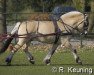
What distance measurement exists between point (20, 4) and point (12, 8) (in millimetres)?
1195

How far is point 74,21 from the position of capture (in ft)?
47.4

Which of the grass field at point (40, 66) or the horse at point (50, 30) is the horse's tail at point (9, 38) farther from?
the grass field at point (40, 66)

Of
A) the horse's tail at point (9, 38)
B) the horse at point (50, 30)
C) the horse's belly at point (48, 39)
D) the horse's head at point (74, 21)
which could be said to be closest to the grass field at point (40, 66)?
the horse at point (50, 30)

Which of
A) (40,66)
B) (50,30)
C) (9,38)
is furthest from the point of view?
(9,38)

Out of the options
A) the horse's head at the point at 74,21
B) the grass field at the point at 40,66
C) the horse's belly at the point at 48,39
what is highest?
the horse's head at the point at 74,21

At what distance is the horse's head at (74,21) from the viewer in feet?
47.2

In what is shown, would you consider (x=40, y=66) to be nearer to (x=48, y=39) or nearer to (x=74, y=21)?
(x=48, y=39)

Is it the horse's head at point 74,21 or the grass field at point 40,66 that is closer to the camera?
the grass field at point 40,66

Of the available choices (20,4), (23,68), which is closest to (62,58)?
(23,68)

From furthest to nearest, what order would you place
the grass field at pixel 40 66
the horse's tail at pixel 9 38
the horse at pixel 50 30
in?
the horse's tail at pixel 9 38
the horse at pixel 50 30
the grass field at pixel 40 66

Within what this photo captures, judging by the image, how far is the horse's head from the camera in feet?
47.2

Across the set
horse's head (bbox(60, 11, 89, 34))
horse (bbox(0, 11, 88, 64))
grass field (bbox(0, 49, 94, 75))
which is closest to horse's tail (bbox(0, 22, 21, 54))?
horse (bbox(0, 11, 88, 64))

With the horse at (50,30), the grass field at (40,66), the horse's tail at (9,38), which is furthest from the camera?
the horse's tail at (9,38)

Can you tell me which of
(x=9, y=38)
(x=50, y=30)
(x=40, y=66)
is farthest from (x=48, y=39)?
(x=9, y=38)
